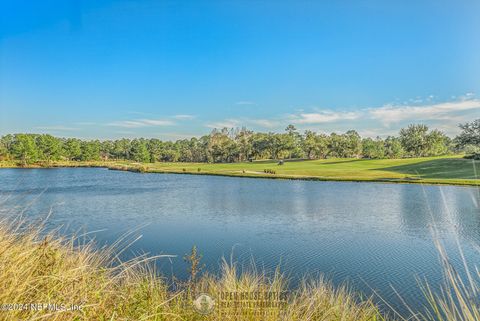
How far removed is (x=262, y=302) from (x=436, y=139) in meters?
90.7

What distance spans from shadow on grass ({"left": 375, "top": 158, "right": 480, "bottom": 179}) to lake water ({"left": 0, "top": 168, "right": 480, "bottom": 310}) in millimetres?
19137

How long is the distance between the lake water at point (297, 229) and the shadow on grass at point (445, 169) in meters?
19.1

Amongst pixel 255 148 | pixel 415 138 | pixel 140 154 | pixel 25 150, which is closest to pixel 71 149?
pixel 25 150

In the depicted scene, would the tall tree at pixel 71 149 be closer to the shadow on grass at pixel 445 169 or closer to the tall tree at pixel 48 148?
the tall tree at pixel 48 148

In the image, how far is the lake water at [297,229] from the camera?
11.0m

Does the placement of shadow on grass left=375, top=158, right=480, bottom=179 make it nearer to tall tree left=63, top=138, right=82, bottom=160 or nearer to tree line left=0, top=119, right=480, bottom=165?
tree line left=0, top=119, right=480, bottom=165

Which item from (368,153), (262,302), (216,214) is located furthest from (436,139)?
(262,302)

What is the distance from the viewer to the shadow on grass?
152ft

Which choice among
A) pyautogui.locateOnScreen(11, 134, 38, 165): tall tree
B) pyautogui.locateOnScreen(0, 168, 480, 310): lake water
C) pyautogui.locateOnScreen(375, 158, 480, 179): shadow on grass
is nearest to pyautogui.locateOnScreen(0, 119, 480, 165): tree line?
pyautogui.locateOnScreen(11, 134, 38, 165): tall tree

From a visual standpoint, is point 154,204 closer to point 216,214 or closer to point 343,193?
point 216,214

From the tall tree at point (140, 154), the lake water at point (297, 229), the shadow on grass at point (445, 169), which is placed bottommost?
the lake water at point (297, 229)

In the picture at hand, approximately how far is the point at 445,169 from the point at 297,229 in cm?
4485

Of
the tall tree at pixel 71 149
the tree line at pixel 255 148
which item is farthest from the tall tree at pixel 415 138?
the tall tree at pixel 71 149

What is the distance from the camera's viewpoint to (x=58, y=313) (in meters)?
2.37
